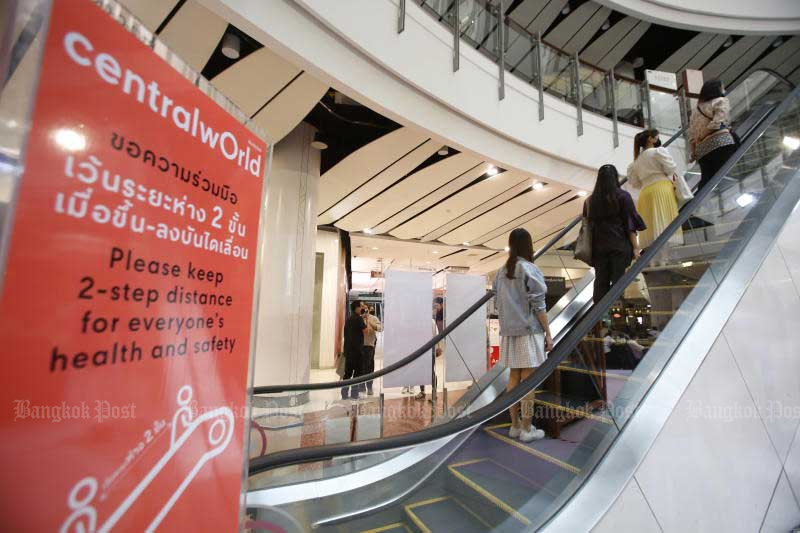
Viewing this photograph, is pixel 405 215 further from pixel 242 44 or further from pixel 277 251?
pixel 242 44

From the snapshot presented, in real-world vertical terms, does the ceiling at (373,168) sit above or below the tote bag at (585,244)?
above

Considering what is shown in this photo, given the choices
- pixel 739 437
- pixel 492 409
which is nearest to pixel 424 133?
pixel 492 409

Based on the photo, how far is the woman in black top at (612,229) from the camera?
285 centimetres

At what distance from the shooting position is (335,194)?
7.38m

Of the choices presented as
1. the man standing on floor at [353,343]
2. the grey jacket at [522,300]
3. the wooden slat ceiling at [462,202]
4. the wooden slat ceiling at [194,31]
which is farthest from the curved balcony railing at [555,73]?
the man standing on floor at [353,343]

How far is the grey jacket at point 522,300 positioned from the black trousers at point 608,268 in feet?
2.21

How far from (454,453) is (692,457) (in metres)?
1.38

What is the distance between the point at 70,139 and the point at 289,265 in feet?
16.0

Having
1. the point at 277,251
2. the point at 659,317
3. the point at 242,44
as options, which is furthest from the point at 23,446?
the point at 277,251

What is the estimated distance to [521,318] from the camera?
103 inches

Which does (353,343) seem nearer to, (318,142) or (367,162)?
(367,162)

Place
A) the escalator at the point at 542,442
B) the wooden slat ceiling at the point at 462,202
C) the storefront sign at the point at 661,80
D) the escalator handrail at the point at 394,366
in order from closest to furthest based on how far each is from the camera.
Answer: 1. the escalator at the point at 542,442
2. the escalator handrail at the point at 394,366
3. the wooden slat ceiling at the point at 462,202
4. the storefront sign at the point at 661,80

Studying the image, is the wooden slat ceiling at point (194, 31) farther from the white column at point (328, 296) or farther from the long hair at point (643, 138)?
the white column at point (328, 296)

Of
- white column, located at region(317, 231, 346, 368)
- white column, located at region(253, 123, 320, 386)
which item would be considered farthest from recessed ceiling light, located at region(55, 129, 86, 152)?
white column, located at region(317, 231, 346, 368)
